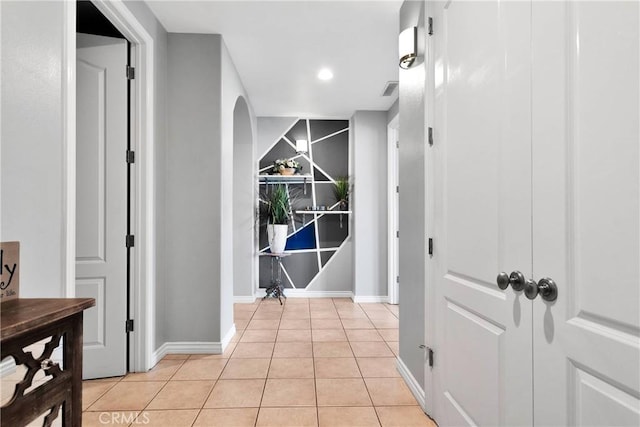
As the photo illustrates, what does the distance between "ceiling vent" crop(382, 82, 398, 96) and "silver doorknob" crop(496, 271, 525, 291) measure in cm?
308

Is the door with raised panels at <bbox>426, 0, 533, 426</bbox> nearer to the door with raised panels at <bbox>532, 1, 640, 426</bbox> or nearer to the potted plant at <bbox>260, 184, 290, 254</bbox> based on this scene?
the door with raised panels at <bbox>532, 1, 640, 426</bbox>

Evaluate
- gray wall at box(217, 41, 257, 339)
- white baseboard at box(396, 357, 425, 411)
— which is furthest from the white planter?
white baseboard at box(396, 357, 425, 411)

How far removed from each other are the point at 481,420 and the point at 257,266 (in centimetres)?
402

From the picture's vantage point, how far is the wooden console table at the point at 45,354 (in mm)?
770

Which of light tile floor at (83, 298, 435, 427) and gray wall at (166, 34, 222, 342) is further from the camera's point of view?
gray wall at (166, 34, 222, 342)

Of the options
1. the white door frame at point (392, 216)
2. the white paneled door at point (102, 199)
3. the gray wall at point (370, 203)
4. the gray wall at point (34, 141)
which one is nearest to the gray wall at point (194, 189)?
the white paneled door at point (102, 199)

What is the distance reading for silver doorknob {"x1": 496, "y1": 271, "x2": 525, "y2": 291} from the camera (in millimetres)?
1121

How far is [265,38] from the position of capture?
2.88 metres

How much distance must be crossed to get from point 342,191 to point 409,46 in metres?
2.96

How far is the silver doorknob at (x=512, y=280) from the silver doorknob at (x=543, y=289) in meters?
0.03

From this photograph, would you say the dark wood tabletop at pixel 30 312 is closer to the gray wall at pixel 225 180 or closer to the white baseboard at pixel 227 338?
the gray wall at pixel 225 180

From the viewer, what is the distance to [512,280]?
1154mm

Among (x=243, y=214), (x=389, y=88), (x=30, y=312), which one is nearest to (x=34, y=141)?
(x=30, y=312)

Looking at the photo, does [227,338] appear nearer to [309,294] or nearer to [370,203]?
[309,294]
